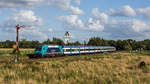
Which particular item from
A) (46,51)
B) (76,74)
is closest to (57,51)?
(46,51)

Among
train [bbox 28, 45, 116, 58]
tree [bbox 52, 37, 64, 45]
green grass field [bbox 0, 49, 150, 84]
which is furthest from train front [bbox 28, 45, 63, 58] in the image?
tree [bbox 52, 37, 64, 45]

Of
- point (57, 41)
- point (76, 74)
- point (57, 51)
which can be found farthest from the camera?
point (57, 41)

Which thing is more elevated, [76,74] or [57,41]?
[57,41]

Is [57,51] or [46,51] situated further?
[57,51]

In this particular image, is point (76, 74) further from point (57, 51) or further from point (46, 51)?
point (57, 51)

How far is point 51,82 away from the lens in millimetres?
10656

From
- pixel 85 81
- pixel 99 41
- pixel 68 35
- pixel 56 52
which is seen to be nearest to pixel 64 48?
pixel 56 52

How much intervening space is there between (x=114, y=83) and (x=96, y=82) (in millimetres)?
1090

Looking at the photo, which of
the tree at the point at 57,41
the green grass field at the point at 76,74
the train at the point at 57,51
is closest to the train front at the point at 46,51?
the train at the point at 57,51

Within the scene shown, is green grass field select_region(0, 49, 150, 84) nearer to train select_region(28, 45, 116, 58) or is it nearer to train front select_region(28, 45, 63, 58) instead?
train front select_region(28, 45, 63, 58)

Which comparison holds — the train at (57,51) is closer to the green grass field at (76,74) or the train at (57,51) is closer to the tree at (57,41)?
the green grass field at (76,74)

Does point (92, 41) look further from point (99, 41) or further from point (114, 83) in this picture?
point (114, 83)

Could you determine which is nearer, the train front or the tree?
the train front

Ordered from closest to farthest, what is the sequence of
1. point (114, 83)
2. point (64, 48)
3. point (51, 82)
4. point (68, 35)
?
point (114, 83) → point (51, 82) → point (64, 48) → point (68, 35)
